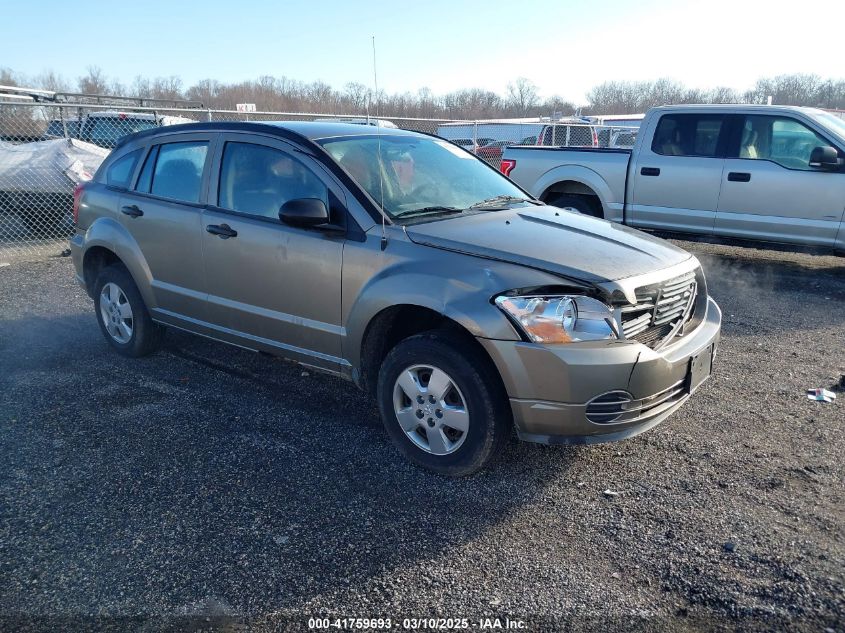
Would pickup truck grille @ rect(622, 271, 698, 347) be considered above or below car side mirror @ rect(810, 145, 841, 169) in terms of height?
below

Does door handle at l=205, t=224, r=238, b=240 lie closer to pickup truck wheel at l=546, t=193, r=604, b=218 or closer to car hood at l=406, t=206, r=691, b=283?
car hood at l=406, t=206, r=691, b=283

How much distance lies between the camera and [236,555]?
2.93 m

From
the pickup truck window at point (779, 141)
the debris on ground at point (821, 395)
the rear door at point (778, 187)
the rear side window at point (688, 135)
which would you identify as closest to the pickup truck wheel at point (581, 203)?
the rear side window at point (688, 135)

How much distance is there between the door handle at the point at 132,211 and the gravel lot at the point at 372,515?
1238 mm

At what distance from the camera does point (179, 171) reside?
193 inches

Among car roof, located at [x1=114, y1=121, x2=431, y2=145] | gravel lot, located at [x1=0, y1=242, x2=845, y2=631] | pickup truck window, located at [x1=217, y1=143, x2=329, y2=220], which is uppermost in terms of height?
car roof, located at [x1=114, y1=121, x2=431, y2=145]

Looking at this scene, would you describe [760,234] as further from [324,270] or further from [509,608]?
[509,608]

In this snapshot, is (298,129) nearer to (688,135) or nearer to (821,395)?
(821,395)

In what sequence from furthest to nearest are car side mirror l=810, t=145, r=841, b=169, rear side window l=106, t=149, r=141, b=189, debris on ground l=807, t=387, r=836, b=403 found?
car side mirror l=810, t=145, r=841, b=169 → rear side window l=106, t=149, r=141, b=189 → debris on ground l=807, t=387, r=836, b=403

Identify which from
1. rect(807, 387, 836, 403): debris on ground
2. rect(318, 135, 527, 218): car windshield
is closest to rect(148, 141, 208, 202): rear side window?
rect(318, 135, 527, 218): car windshield

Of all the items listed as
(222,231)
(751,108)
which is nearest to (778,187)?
(751,108)

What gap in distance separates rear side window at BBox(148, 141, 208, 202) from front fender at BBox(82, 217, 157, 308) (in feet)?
1.42

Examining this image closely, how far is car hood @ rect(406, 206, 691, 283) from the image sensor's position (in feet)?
11.1

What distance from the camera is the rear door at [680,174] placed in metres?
8.41
